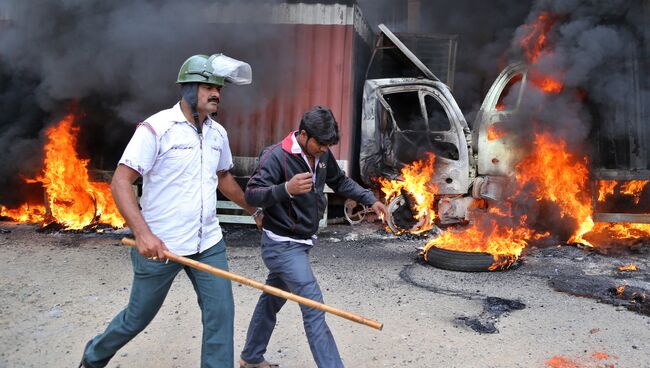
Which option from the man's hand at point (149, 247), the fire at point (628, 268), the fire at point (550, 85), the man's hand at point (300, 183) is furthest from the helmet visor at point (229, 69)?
the fire at point (550, 85)

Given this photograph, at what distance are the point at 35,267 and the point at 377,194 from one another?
465cm

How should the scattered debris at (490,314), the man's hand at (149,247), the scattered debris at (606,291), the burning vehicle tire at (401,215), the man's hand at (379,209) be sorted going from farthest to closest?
the burning vehicle tire at (401,215) < the scattered debris at (606,291) < the scattered debris at (490,314) < the man's hand at (379,209) < the man's hand at (149,247)

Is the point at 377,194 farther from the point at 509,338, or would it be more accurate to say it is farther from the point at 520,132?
the point at 509,338

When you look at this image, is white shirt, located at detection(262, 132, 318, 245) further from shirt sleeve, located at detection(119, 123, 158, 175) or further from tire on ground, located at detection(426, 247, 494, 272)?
tire on ground, located at detection(426, 247, 494, 272)

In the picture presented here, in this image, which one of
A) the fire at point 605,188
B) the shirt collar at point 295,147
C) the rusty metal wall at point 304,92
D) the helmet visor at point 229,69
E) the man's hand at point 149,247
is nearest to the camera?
the man's hand at point 149,247

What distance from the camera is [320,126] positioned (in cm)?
282

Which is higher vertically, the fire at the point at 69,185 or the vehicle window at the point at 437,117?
the vehicle window at the point at 437,117

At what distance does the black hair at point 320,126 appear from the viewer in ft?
9.26

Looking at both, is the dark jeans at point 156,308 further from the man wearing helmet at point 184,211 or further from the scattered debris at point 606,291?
the scattered debris at point 606,291

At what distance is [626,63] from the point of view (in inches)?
269

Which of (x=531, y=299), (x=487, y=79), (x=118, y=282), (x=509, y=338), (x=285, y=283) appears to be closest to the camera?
(x=285, y=283)

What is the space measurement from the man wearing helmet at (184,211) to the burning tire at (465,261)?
11.4 ft

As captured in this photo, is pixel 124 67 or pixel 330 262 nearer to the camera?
pixel 330 262

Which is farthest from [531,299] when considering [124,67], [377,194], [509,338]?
[124,67]
